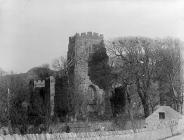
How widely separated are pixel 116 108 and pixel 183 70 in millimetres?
6093

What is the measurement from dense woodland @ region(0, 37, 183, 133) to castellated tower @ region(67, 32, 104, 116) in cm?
55

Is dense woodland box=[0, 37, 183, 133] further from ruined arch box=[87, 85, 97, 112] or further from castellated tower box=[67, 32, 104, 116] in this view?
ruined arch box=[87, 85, 97, 112]

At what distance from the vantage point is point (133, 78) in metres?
31.2

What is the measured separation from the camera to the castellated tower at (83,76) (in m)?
31.8

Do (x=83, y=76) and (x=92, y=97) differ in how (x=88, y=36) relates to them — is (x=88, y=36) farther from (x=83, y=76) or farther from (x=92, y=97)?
(x=92, y=97)

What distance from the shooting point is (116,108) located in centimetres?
3212

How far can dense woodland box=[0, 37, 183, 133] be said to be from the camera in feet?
95.6

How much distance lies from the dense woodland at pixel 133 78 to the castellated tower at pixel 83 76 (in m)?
0.55

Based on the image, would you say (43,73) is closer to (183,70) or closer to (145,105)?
(145,105)

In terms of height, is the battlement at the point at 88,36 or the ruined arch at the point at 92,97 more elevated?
the battlement at the point at 88,36

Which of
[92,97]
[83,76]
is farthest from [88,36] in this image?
[92,97]

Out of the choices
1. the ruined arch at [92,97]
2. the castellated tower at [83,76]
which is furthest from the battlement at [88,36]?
the ruined arch at [92,97]

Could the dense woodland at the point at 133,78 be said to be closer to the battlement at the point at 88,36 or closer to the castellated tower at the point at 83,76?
the castellated tower at the point at 83,76

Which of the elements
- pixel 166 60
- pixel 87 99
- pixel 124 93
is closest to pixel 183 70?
pixel 166 60
